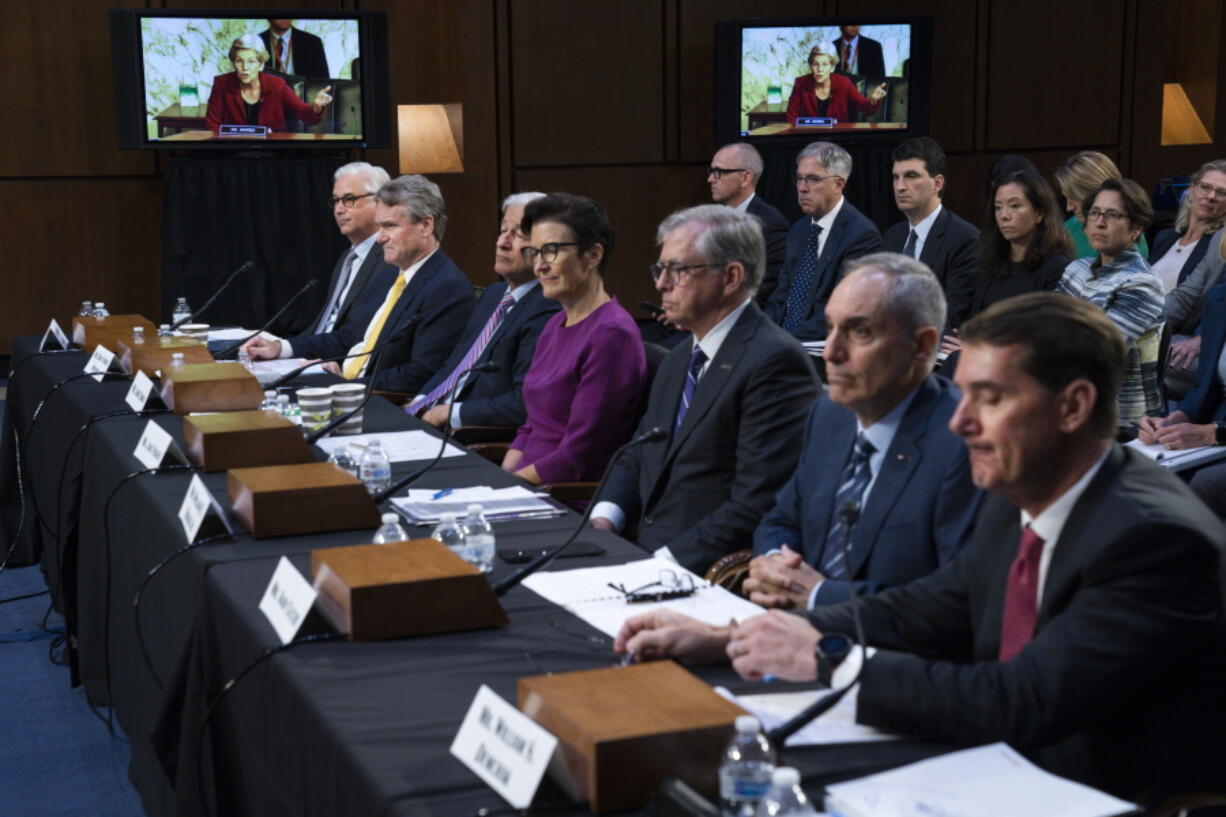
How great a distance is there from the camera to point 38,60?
8516 millimetres

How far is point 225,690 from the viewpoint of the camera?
2051 mm

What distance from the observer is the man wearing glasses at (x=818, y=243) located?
648cm

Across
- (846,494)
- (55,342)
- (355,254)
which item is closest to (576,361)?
(846,494)

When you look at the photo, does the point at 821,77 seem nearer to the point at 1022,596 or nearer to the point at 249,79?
the point at 249,79

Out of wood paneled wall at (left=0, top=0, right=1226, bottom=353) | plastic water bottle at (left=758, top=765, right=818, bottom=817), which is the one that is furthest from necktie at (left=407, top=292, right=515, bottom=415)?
wood paneled wall at (left=0, top=0, right=1226, bottom=353)

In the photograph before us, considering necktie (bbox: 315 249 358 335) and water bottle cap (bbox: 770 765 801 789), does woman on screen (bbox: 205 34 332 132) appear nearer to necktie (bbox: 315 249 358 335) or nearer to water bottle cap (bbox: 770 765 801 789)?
necktie (bbox: 315 249 358 335)

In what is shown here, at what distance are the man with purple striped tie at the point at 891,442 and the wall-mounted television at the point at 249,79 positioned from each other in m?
6.63

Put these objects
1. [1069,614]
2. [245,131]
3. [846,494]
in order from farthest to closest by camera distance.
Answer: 1. [245,131]
2. [846,494]
3. [1069,614]

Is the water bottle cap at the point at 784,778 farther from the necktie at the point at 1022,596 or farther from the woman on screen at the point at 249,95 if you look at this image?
the woman on screen at the point at 249,95

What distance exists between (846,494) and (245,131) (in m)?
6.68

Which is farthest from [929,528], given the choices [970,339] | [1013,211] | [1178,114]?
[1178,114]

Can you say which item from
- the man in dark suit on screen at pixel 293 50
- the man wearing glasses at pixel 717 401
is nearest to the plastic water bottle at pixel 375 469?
the man wearing glasses at pixel 717 401

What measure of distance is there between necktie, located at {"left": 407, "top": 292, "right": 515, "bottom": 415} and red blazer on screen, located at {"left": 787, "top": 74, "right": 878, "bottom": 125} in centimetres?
519

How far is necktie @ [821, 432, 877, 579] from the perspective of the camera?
2492 mm
